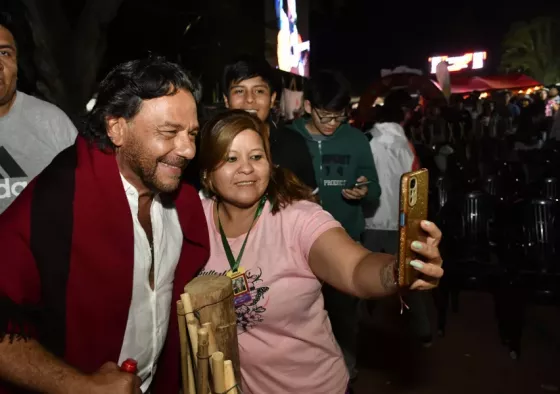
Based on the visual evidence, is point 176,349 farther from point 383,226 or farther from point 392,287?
point 383,226

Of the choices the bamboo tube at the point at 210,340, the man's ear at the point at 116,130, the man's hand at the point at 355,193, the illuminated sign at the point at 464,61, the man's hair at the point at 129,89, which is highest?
the illuminated sign at the point at 464,61

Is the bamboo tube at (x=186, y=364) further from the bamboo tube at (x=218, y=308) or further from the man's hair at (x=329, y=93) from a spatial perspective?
the man's hair at (x=329, y=93)

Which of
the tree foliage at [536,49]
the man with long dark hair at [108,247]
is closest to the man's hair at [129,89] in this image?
the man with long dark hair at [108,247]

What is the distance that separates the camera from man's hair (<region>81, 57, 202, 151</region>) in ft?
6.02

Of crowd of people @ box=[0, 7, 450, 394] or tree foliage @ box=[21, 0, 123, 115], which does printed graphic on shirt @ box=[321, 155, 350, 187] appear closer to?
crowd of people @ box=[0, 7, 450, 394]

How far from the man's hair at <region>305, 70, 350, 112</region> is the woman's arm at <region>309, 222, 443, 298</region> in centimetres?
215

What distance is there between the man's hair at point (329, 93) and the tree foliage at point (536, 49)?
53660 mm

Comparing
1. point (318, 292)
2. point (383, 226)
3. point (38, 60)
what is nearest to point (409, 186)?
point (318, 292)

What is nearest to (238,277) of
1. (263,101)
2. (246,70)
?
(263,101)

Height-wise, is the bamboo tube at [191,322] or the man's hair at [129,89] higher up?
the man's hair at [129,89]

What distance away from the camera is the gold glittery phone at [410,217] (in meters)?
1.29

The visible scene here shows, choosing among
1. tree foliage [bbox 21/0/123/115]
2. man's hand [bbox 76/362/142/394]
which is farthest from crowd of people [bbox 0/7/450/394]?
tree foliage [bbox 21/0/123/115]

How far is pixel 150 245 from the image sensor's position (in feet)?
6.54

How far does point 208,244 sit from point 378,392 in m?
2.59
